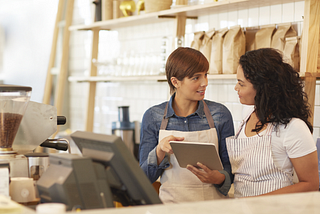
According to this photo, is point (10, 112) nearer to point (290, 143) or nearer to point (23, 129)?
point (23, 129)

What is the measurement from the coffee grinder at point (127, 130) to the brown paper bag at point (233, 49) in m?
1.18

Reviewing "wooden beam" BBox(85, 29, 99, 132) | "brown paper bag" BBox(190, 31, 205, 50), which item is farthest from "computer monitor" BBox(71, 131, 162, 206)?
"wooden beam" BBox(85, 29, 99, 132)

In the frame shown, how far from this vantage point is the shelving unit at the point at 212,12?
7.66ft

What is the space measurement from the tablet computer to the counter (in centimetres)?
54

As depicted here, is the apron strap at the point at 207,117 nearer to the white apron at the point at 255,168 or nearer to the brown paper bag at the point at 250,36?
the white apron at the point at 255,168

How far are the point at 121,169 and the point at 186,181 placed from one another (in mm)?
967

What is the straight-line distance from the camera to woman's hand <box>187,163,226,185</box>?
1.90 m

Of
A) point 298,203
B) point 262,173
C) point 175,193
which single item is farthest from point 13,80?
point 298,203

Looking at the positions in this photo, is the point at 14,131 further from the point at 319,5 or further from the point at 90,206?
the point at 319,5

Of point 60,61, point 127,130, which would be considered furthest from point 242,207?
point 60,61

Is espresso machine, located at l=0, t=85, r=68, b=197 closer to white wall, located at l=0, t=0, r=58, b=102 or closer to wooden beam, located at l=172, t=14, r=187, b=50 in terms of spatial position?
wooden beam, located at l=172, t=14, r=187, b=50

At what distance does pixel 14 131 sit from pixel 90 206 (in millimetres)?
814

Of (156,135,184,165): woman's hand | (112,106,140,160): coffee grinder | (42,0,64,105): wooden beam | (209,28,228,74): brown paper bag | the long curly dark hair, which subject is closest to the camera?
the long curly dark hair

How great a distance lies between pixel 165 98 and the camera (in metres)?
3.78
